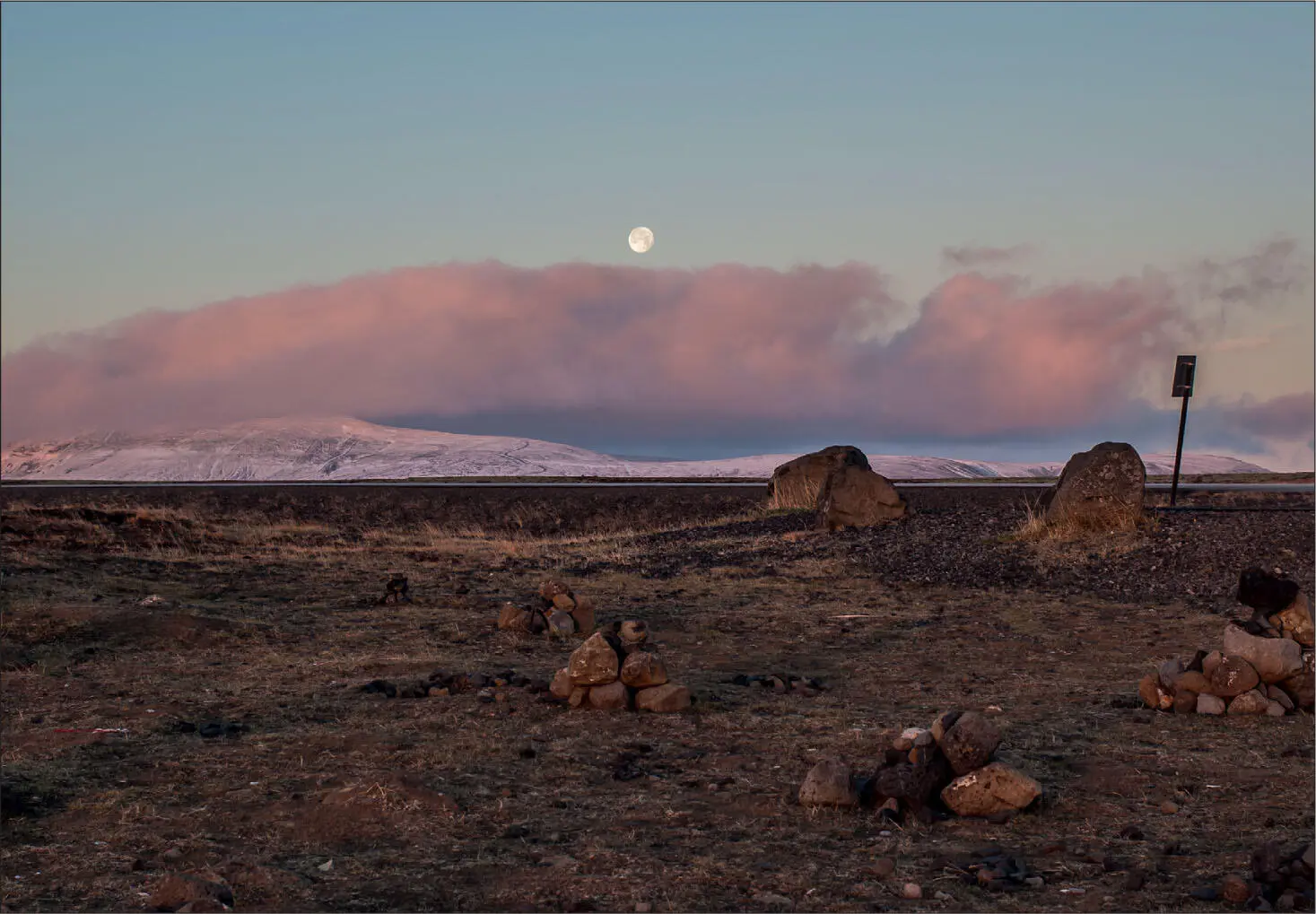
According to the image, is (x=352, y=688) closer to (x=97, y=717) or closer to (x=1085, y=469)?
Result: (x=97, y=717)

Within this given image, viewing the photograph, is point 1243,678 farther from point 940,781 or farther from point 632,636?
point 632,636

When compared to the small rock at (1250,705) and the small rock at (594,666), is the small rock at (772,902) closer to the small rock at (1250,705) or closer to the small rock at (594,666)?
the small rock at (594,666)

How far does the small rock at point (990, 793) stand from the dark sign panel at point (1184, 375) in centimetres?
1937

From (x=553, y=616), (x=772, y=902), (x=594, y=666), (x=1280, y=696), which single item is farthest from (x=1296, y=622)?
(x=553, y=616)

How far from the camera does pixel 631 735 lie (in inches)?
385

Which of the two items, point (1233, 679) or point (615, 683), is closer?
point (1233, 679)

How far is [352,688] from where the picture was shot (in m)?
11.5

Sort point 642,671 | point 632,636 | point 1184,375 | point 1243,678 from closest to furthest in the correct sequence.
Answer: point 1243,678 → point 642,671 → point 632,636 → point 1184,375

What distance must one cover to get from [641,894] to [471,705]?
497 centimetres

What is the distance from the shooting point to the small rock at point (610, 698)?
10.6 m

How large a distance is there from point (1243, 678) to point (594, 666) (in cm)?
586

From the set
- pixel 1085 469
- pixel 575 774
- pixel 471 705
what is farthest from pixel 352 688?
pixel 1085 469

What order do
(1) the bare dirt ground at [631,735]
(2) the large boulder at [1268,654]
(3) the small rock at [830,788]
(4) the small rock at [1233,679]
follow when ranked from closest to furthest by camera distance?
1. (1) the bare dirt ground at [631,735]
2. (3) the small rock at [830,788]
3. (4) the small rock at [1233,679]
4. (2) the large boulder at [1268,654]

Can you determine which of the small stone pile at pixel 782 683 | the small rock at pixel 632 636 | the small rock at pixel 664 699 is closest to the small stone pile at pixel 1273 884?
the small rock at pixel 664 699
